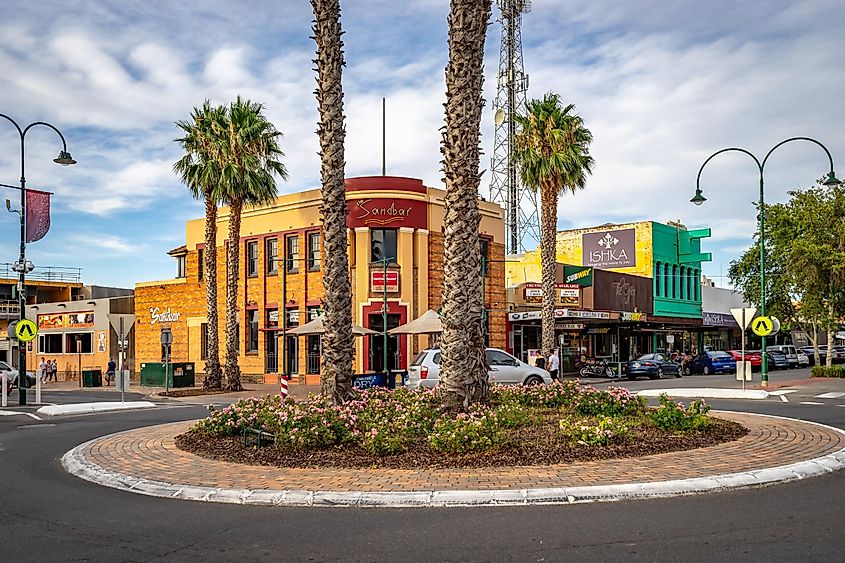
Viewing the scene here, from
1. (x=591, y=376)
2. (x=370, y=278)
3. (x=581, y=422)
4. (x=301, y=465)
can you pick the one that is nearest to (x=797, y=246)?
(x=591, y=376)

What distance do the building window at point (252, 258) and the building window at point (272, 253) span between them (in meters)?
1.05

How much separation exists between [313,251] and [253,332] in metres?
5.82

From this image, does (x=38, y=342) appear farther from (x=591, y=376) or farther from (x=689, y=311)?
(x=689, y=311)

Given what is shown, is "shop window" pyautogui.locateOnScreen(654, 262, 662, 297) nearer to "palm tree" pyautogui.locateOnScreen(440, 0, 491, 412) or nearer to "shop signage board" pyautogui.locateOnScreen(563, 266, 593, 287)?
"shop signage board" pyautogui.locateOnScreen(563, 266, 593, 287)

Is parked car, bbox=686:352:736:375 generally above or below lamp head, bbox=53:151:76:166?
below

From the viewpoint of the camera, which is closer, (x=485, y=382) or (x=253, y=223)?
(x=485, y=382)

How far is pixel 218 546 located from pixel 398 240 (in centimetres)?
2982

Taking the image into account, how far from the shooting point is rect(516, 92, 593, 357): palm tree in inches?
1351

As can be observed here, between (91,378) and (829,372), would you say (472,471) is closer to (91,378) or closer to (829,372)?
(829,372)

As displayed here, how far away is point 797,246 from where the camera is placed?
1519 inches

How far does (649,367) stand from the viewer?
42.0 m

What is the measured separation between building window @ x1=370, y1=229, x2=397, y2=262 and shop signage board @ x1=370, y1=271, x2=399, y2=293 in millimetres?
732

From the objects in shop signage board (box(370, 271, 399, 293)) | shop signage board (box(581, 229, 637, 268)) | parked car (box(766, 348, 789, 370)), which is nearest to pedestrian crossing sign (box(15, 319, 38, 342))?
shop signage board (box(370, 271, 399, 293))

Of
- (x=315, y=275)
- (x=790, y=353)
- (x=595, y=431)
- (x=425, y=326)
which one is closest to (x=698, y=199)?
(x=425, y=326)
